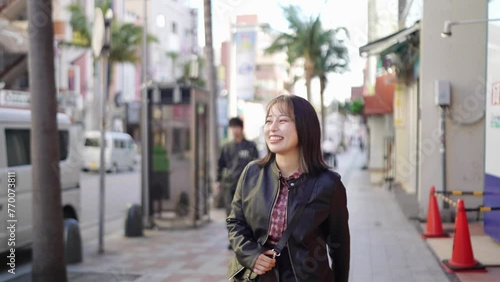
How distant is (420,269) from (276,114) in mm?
4785

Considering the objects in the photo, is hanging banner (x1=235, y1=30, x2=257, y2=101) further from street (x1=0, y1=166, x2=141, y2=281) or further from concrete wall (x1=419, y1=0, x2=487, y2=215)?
concrete wall (x1=419, y1=0, x2=487, y2=215)

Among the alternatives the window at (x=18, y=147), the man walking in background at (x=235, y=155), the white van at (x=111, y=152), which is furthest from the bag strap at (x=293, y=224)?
the white van at (x=111, y=152)

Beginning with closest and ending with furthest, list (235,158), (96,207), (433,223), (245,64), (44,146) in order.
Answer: (44,146) < (235,158) < (433,223) < (96,207) < (245,64)

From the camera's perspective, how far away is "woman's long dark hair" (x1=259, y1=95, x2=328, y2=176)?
2.95 m

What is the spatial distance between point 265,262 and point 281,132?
641 mm

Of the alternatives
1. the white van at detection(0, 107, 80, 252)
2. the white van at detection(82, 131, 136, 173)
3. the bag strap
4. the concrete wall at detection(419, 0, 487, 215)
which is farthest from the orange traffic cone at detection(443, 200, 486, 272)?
the white van at detection(82, 131, 136, 173)

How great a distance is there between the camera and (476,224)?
9.87m

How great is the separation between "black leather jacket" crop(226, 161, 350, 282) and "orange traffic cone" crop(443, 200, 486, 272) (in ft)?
13.1

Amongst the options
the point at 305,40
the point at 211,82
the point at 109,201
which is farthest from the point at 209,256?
the point at 305,40

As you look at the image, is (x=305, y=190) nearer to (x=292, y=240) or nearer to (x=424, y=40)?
(x=292, y=240)

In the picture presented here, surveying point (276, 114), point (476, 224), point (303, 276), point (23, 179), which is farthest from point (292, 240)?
point (476, 224)

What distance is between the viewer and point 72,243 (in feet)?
26.2

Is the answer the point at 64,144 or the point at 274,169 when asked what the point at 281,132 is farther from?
the point at 64,144

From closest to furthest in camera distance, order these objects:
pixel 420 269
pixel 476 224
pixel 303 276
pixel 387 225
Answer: pixel 303 276, pixel 420 269, pixel 476 224, pixel 387 225
